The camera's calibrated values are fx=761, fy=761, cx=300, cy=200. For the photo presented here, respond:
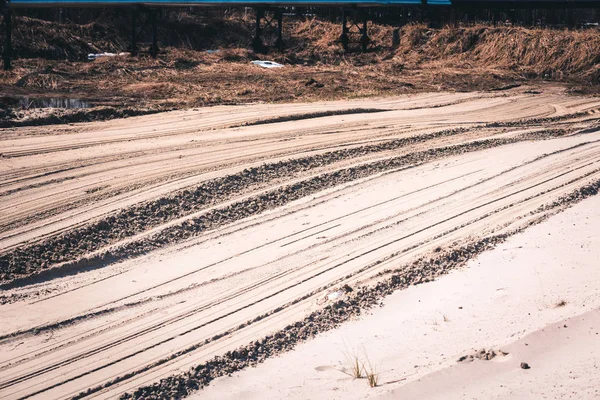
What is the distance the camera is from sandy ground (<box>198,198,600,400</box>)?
215 inches

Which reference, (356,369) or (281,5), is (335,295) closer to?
(356,369)

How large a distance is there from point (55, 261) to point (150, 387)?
319 centimetres

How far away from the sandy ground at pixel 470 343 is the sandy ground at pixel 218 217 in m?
0.42

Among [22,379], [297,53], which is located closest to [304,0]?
[297,53]

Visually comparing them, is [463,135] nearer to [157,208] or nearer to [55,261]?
[157,208]

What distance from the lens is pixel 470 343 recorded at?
242 inches

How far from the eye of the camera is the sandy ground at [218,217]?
6.65 meters

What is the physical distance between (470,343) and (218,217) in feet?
14.6

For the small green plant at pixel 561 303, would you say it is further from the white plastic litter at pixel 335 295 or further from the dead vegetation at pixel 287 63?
the dead vegetation at pixel 287 63

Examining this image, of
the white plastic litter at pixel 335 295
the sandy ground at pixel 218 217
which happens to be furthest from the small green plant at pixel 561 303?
the white plastic litter at pixel 335 295

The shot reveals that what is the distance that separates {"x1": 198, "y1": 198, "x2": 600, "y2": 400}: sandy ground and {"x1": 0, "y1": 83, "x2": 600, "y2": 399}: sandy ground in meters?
0.42

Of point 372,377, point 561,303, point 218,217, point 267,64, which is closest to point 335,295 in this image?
point 372,377

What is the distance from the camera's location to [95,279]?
318 inches

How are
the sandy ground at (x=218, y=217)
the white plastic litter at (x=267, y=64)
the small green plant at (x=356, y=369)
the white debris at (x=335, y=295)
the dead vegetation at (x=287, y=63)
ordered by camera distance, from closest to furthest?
the small green plant at (x=356, y=369), the sandy ground at (x=218, y=217), the white debris at (x=335, y=295), the dead vegetation at (x=287, y=63), the white plastic litter at (x=267, y=64)
